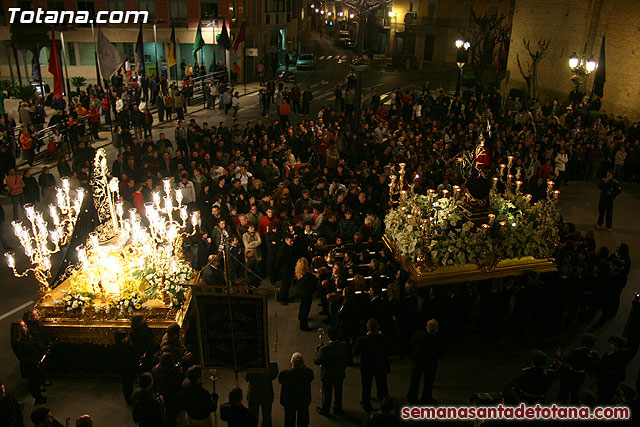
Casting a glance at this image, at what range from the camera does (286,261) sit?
11336mm

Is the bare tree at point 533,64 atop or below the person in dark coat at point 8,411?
atop

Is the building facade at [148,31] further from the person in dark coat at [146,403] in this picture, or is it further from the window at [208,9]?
the person in dark coat at [146,403]

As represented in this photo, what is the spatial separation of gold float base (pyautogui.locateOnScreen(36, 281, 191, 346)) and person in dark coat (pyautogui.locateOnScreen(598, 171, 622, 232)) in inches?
467

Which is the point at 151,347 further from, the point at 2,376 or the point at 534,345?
the point at 534,345

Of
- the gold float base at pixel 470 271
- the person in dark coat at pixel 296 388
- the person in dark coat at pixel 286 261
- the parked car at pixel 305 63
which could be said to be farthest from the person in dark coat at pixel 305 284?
the parked car at pixel 305 63

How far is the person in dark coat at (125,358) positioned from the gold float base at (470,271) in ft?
18.2

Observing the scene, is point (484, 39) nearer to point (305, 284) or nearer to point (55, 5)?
point (305, 284)

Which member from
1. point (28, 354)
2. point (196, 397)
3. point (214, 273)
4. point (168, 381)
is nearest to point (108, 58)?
point (214, 273)

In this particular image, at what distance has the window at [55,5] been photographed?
36406 millimetres

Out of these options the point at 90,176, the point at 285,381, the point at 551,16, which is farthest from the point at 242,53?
the point at 285,381

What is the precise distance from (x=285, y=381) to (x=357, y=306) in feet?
7.73

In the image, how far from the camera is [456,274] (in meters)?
10.9

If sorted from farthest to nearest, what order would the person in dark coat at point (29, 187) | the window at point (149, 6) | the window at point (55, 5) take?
the window at point (149, 6), the window at point (55, 5), the person in dark coat at point (29, 187)

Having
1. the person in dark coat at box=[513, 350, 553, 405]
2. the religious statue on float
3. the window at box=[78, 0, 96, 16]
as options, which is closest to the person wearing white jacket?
Result: the religious statue on float
